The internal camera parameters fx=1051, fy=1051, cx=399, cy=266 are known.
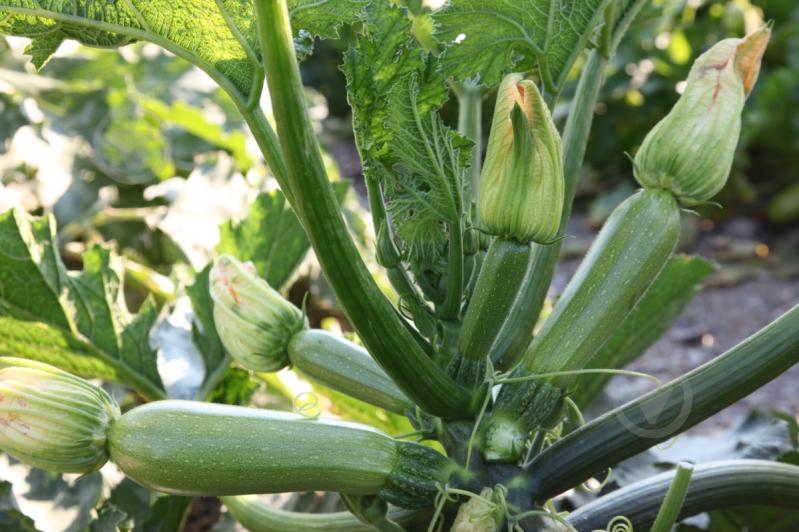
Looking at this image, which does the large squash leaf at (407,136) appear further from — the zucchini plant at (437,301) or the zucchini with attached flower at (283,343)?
the zucchini with attached flower at (283,343)

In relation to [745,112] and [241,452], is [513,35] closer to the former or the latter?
[241,452]

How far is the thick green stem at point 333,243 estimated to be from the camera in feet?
2.85

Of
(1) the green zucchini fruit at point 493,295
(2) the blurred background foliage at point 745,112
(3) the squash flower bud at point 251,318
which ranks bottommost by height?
(3) the squash flower bud at point 251,318

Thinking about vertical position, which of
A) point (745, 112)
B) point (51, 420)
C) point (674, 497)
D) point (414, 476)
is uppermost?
point (745, 112)

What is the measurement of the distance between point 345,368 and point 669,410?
0.35m

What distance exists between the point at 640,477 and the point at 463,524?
0.50 meters

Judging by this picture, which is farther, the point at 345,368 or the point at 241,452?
the point at 345,368

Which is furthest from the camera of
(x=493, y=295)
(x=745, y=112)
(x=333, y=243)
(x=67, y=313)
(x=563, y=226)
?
(x=745, y=112)

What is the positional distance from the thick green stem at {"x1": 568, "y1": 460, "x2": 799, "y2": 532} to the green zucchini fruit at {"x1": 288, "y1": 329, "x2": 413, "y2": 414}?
24cm

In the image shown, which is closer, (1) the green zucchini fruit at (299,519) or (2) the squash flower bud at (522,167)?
(2) the squash flower bud at (522,167)

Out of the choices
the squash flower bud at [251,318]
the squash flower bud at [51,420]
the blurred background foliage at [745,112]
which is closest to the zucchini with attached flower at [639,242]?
the squash flower bud at [251,318]

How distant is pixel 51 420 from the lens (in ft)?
3.17

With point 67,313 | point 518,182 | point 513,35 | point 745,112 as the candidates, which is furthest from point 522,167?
point 745,112

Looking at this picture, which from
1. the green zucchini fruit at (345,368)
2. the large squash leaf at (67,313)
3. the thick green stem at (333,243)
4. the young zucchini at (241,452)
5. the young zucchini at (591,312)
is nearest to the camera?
the thick green stem at (333,243)
